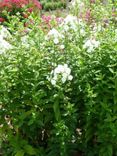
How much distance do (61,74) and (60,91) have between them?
149 millimetres

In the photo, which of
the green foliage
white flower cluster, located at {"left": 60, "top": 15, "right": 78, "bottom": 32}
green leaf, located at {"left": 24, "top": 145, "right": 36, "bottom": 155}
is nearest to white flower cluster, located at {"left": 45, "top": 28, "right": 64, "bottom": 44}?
white flower cluster, located at {"left": 60, "top": 15, "right": 78, "bottom": 32}

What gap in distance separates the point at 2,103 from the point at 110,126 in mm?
988

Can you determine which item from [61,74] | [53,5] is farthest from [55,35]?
[53,5]

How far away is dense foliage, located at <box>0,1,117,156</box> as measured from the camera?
387 centimetres

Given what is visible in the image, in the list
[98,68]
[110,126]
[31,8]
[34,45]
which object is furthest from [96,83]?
[31,8]

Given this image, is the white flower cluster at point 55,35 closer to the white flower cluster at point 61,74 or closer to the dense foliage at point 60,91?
the dense foliage at point 60,91

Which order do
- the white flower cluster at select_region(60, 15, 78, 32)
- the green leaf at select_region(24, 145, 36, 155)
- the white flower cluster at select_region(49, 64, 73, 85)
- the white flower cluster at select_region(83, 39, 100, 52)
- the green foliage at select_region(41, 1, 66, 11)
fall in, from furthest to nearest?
1. the green foliage at select_region(41, 1, 66, 11)
2. the white flower cluster at select_region(60, 15, 78, 32)
3. the green leaf at select_region(24, 145, 36, 155)
4. the white flower cluster at select_region(83, 39, 100, 52)
5. the white flower cluster at select_region(49, 64, 73, 85)

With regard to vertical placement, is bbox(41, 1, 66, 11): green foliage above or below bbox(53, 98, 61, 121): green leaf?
above

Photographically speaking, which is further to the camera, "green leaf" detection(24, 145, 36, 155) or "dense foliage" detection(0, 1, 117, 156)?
"green leaf" detection(24, 145, 36, 155)

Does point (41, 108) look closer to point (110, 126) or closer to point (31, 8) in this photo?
point (110, 126)

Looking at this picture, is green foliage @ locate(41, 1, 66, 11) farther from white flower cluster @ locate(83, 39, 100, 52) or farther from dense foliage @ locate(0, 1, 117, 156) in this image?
white flower cluster @ locate(83, 39, 100, 52)

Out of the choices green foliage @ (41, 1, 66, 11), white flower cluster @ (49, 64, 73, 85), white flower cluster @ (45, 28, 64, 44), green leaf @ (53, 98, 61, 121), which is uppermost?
green foliage @ (41, 1, 66, 11)

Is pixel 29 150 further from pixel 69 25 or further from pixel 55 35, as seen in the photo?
pixel 69 25

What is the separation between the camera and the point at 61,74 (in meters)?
3.81
